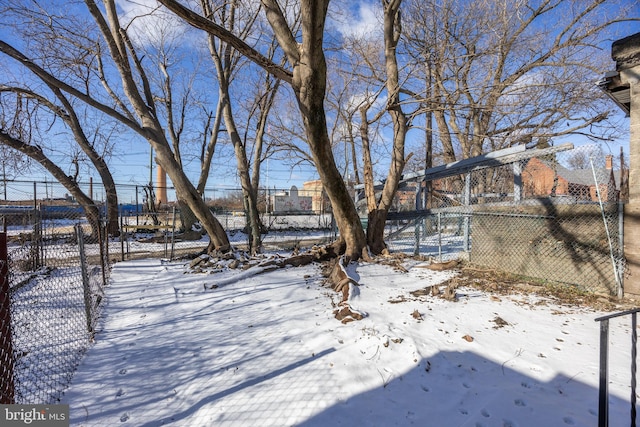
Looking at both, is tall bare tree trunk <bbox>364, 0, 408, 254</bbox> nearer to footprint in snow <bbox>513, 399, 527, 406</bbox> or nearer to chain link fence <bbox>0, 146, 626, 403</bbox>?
chain link fence <bbox>0, 146, 626, 403</bbox>

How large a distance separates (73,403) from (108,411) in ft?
1.28

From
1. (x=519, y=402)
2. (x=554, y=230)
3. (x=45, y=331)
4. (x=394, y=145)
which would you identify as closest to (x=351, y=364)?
(x=519, y=402)

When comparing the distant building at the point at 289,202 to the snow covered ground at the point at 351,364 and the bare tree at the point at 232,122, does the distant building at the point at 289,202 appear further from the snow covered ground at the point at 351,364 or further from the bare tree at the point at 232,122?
the snow covered ground at the point at 351,364

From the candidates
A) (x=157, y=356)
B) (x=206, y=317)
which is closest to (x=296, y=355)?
(x=157, y=356)

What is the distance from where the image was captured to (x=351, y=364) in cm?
311

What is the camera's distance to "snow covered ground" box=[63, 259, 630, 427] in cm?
249

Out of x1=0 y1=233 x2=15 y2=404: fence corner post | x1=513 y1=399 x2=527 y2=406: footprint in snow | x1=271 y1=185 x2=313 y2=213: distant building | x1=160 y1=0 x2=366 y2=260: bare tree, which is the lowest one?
x1=513 y1=399 x2=527 y2=406: footprint in snow

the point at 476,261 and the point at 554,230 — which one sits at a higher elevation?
the point at 554,230

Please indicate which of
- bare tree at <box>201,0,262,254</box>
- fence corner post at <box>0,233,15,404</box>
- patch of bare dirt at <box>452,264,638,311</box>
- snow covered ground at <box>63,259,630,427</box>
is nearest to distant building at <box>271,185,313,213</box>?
bare tree at <box>201,0,262,254</box>

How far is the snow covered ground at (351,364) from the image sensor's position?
97.9 inches

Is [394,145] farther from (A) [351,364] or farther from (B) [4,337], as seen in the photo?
(B) [4,337]

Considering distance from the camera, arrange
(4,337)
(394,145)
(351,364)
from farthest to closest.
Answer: (394,145)
(351,364)
(4,337)

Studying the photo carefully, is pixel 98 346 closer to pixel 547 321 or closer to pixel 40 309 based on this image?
pixel 40 309

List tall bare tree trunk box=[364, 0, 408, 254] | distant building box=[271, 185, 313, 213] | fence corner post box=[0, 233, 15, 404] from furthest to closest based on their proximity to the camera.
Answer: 1. distant building box=[271, 185, 313, 213]
2. tall bare tree trunk box=[364, 0, 408, 254]
3. fence corner post box=[0, 233, 15, 404]
